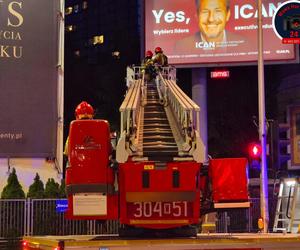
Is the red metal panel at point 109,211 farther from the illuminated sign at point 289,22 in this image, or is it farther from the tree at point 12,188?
the tree at point 12,188

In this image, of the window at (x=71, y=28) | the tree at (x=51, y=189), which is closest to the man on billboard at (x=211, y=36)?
the tree at (x=51, y=189)

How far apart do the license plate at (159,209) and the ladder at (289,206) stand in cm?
257

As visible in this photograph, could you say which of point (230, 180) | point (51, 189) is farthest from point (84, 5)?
point (230, 180)

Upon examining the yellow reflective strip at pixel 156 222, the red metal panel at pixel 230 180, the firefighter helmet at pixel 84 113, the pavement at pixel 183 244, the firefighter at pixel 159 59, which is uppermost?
the firefighter at pixel 159 59

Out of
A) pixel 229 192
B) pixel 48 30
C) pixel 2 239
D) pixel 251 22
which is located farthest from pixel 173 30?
pixel 229 192

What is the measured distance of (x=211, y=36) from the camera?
30.8 metres

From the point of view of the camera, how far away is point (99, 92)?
5231 cm

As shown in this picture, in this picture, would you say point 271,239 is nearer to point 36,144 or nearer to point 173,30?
point 36,144

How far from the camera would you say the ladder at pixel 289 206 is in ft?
31.4

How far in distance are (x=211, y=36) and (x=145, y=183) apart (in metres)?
24.2

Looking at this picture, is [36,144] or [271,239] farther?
[36,144]

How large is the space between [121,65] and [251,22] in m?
32.6

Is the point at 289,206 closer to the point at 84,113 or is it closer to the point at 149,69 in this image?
the point at 84,113

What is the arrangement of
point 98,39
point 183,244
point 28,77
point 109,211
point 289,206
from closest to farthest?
point 183,244 < point 109,211 < point 289,206 < point 28,77 < point 98,39
